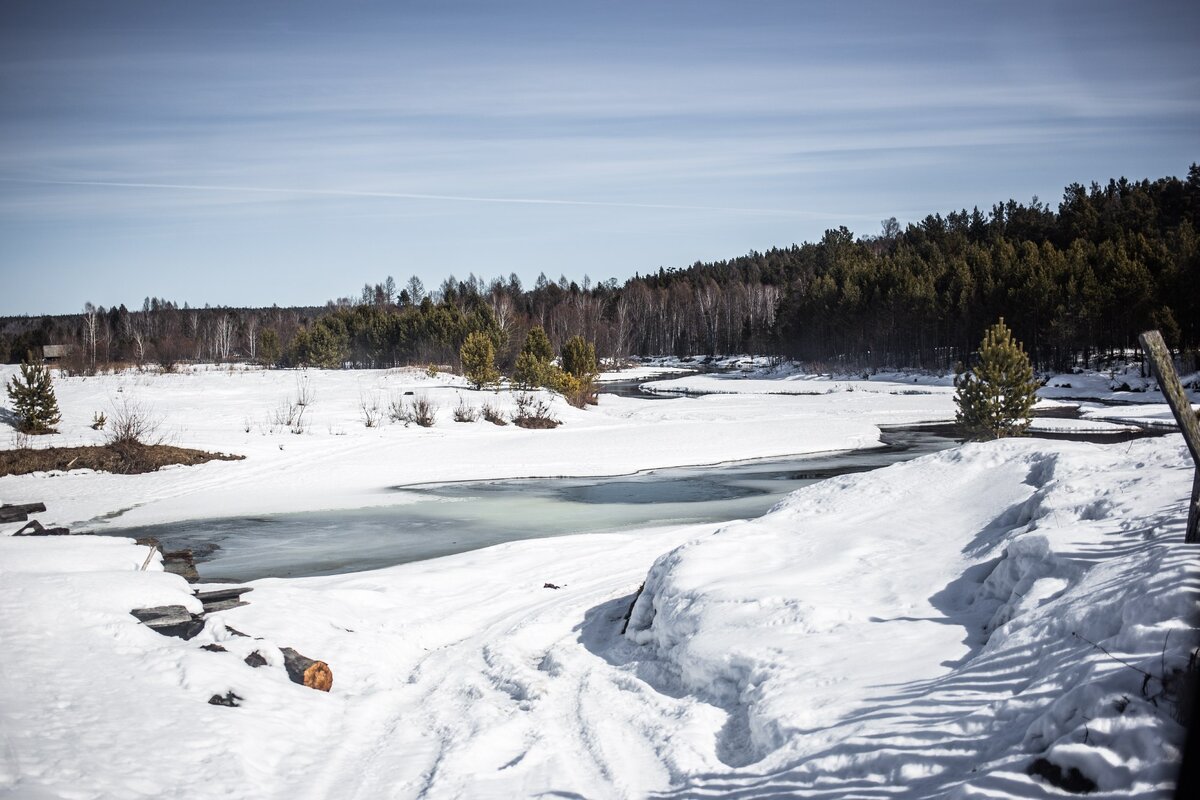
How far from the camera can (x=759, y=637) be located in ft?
19.9

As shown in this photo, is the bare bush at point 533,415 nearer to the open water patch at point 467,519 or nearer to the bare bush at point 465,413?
the bare bush at point 465,413

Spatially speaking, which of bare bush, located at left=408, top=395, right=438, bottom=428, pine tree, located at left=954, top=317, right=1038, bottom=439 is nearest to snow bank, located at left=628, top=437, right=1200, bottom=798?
pine tree, located at left=954, top=317, right=1038, bottom=439

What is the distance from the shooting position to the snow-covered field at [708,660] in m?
3.99

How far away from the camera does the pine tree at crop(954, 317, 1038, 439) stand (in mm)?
19375

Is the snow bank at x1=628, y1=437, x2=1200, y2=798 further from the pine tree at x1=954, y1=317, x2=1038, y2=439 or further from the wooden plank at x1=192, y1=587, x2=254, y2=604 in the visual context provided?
the pine tree at x1=954, y1=317, x2=1038, y2=439

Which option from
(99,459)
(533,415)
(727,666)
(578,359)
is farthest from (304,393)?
(727,666)

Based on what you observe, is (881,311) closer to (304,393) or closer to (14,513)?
(304,393)

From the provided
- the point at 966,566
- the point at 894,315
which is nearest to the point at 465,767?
the point at 966,566

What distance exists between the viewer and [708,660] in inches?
241

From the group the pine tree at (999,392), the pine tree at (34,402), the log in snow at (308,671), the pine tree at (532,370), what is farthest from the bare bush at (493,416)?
the log in snow at (308,671)

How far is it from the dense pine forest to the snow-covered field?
46.7 m

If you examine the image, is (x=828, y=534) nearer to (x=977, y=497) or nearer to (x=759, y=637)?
(x=977, y=497)

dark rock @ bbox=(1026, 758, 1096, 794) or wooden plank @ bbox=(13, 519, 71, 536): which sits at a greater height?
dark rock @ bbox=(1026, 758, 1096, 794)

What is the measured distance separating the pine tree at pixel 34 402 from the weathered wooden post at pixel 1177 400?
27345mm
